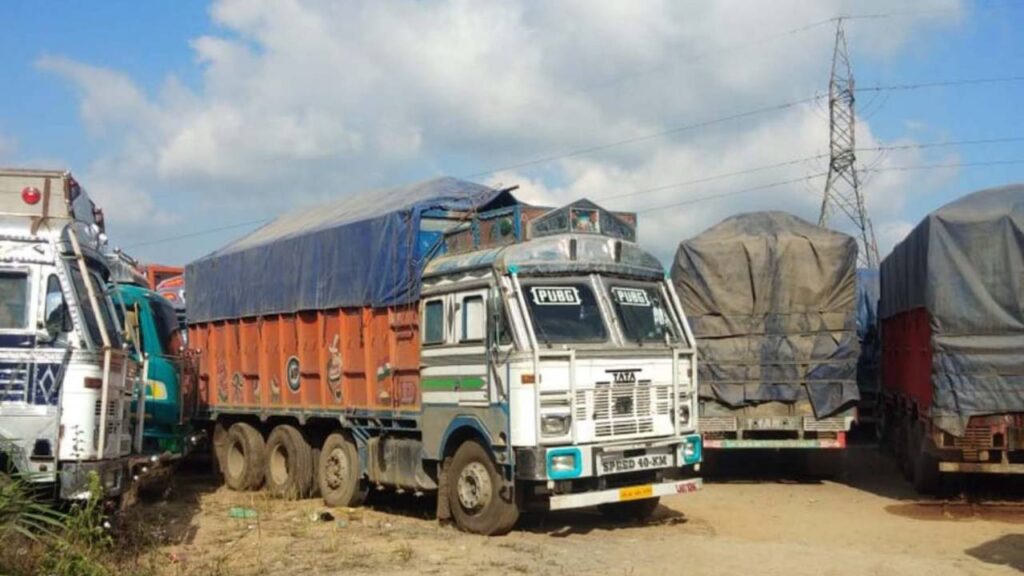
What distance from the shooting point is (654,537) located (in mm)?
10531

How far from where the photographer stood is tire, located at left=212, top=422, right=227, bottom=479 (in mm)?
15986

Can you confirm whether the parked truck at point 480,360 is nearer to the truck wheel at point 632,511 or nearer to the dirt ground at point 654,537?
the truck wheel at point 632,511

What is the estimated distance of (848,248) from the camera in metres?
14.7

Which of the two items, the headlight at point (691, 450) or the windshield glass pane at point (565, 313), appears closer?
the windshield glass pane at point (565, 313)

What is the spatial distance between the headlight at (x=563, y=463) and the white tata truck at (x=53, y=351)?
4023 mm

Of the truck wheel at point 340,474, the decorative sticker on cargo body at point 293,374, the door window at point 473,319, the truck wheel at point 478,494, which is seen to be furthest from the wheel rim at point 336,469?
the door window at point 473,319

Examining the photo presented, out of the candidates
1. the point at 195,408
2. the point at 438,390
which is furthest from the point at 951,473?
the point at 195,408

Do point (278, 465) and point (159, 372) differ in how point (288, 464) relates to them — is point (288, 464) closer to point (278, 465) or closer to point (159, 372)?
point (278, 465)

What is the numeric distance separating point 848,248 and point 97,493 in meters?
10.8

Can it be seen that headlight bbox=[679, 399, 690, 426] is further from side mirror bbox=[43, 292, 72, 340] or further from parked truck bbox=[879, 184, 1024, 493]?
side mirror bbox=[43, 292, 72, 340]

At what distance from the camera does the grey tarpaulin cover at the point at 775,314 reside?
1430 centimetres

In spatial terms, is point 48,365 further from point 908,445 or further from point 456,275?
point 908,445

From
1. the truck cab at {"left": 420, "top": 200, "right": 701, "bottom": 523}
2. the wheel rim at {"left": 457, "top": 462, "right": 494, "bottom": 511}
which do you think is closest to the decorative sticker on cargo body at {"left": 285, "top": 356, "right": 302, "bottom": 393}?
the truck cab at {"left": 420, "top": 200, "right": 701, "bottom": 523}

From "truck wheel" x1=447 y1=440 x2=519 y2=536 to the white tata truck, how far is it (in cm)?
334
